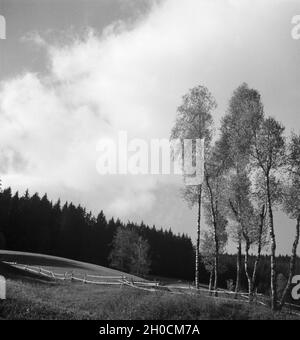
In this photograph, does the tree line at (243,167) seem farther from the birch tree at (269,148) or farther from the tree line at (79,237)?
the tree line at (79,237)

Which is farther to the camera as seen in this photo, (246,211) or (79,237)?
(79,237)

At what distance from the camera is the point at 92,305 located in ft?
89.5

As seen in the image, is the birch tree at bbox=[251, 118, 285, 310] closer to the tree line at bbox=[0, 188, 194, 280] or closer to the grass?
the grass

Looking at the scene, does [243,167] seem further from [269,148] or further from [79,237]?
[79,237]

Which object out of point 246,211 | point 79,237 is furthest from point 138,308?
point 79,237

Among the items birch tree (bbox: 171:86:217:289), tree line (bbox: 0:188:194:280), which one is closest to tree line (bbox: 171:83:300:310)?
birch tree (bbox: 171:86:217:289)

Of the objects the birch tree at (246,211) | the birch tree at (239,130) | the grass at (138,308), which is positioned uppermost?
the birch tree at (239,130)

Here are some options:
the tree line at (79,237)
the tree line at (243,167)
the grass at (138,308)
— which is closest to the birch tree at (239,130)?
the tree line at (243,167)

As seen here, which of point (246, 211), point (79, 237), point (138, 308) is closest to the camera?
point (138, 308)

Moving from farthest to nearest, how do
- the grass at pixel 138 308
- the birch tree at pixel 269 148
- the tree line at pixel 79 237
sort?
the tree line at pixel 79 237 → the birch tree at pixel 269 148 → the grass at pixel 138 308

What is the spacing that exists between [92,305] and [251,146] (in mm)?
15976

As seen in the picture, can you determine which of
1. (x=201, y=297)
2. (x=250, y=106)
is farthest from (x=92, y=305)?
(x=250, y=106)

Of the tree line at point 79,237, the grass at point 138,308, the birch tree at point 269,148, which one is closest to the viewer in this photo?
the grass at point 138,308

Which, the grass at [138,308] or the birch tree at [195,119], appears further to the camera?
the birch tree at [195,119]
